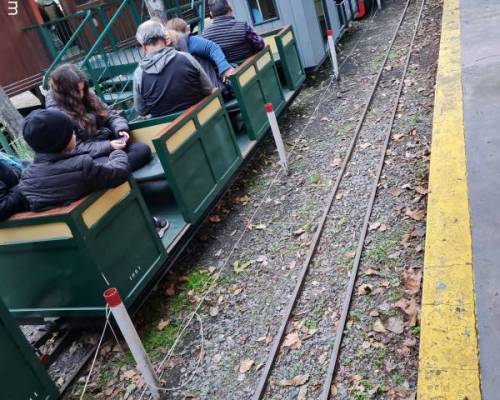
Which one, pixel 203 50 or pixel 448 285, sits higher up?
pixel 203 50

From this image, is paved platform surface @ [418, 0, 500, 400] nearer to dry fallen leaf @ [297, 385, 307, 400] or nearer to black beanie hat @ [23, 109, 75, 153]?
dry fallen leaf @ [297, 385, 307, 400]

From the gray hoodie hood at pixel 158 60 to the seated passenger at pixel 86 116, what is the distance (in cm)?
66

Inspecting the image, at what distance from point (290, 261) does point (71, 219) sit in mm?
2134

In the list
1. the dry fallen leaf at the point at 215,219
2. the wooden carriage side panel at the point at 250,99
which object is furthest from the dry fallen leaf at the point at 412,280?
the wooden carriage side panel at the point at 250,99

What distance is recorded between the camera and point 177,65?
532 cm

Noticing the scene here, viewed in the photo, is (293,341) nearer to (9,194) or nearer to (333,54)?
(9,194)

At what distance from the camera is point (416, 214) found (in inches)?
186

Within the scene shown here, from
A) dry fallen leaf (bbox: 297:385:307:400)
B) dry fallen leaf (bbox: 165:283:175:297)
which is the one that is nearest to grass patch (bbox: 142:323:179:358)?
dry fallen leaf (bbox: 165:283:175:297)

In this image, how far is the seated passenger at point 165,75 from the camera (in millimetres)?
5312

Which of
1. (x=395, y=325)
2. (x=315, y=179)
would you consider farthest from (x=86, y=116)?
(x=395, y=325)

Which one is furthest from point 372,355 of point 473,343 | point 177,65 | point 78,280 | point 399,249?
point 177,65

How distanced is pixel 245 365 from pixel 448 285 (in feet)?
5.21

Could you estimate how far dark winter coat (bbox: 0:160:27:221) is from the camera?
12.4ft

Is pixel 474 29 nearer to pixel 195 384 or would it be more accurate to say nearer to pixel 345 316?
pixel 345 316
